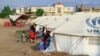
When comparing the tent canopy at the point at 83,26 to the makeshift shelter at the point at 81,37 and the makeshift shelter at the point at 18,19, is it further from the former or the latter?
the makeshift shelter at the point at 18,19

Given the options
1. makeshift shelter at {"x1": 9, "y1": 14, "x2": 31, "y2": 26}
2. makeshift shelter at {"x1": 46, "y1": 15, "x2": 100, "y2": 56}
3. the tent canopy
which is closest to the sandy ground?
makeshift shelter at {"x1": 46, "y1": 15, "x2": 100, "y2": 56}

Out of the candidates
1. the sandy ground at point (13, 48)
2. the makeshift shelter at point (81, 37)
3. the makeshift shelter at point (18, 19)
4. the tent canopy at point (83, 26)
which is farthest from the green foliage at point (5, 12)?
the makeshift shelter at point (81, 37)

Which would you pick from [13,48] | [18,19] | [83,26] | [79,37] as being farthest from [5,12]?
[79,37]

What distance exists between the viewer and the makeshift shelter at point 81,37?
50.6 feet

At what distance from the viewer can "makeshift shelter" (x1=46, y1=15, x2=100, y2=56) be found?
15438 mm

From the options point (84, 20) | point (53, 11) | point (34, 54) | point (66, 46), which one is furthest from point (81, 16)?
point (53, 11)

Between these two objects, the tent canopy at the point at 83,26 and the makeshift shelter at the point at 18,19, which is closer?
the tent canopy at the point at 83,26

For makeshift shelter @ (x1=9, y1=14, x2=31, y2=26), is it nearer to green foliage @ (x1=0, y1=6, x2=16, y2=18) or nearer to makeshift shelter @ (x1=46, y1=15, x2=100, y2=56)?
makeshift shelter @ (x1=46, y1=15, x2=100, y2=56)

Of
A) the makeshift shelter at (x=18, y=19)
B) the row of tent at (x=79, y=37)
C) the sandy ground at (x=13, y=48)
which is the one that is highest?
the row of tent at (x=79, y=37)

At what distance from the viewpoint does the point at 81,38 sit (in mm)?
15688

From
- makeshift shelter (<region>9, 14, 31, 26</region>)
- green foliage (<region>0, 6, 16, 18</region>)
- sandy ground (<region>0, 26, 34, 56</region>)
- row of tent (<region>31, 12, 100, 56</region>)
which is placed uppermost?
row of tent (<region>31, 12, 100, 56</region>)

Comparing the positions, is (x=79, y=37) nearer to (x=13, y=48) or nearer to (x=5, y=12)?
(x=13, y=48)

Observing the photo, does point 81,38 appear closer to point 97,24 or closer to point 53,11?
point 97,24

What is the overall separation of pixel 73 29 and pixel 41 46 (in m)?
2.30
